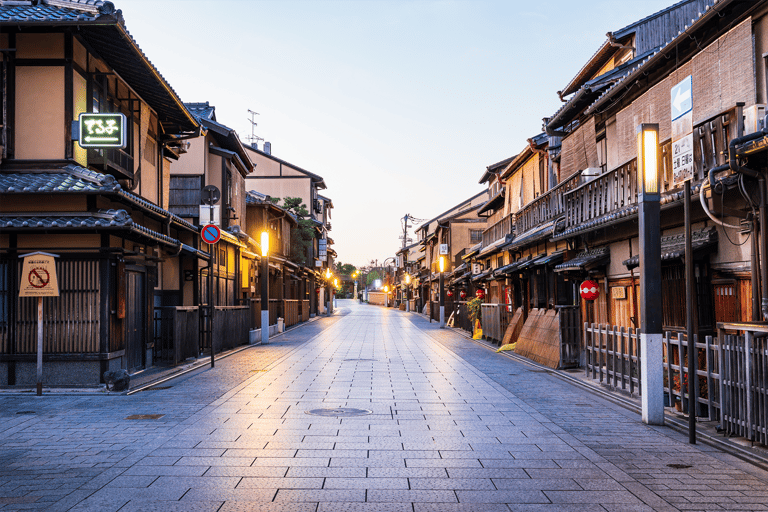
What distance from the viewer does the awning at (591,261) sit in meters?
16.8

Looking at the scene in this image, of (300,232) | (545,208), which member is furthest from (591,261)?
(300,232)

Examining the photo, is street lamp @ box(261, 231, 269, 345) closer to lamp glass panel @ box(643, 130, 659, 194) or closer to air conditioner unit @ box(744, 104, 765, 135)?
lamp glass panel @ box(643, 130, 659, 194)

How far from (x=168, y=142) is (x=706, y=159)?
15.7 meters

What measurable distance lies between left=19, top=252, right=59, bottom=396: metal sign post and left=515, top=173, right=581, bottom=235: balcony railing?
13.6 m

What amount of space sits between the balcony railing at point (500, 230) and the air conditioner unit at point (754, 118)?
18564 mm

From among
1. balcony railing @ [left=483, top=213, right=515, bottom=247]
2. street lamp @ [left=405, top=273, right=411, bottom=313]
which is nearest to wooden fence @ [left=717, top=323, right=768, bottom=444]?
balcony railing @ [left=483, top=213, right=515, bottom=247]

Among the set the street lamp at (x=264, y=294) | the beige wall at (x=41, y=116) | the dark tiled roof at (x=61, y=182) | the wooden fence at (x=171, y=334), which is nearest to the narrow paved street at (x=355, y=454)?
the dark tiled roof at (x=61, y=182)

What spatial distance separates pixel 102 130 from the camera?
13289mm

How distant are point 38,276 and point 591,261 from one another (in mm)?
13029

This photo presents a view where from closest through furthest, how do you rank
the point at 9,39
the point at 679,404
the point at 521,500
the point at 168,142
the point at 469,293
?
1. the point at 521,500
2. the point at 679,404
3. the point at 9,39
4. the point at 168,142
5. the point at 469,293

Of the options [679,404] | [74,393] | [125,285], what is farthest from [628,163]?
[74,393]

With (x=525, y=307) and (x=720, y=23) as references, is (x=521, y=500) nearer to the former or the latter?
(x=720, y=23)

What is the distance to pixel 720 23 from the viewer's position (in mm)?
11328

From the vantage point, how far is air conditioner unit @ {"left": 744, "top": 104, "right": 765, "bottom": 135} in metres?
9.66
